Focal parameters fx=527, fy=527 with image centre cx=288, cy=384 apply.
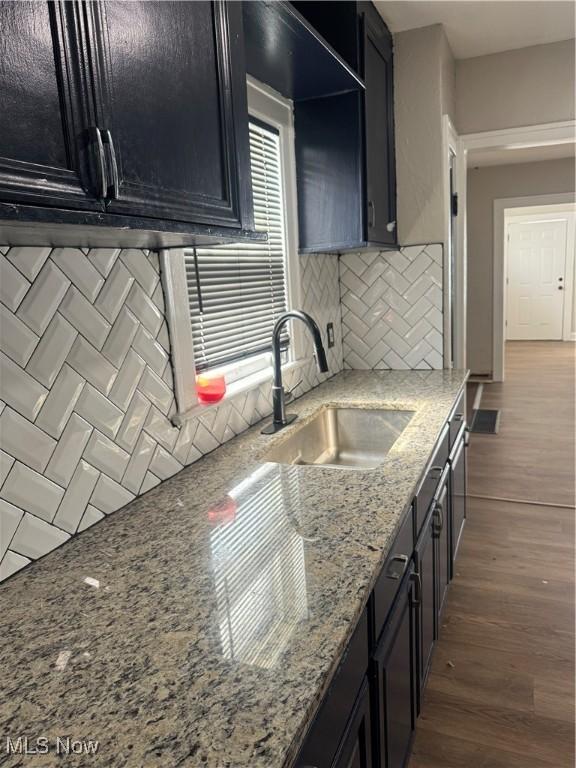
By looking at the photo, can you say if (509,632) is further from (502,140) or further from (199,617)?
(502,140)

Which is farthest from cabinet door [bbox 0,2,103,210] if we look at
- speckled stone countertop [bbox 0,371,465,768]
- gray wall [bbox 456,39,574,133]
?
gray wall [bbox 456,39,574,133]

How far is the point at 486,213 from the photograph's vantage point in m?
6.30

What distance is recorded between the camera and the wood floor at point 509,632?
165 centimetres

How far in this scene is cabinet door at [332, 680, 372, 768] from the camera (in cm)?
91

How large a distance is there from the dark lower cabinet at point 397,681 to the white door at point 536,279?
8.88 m

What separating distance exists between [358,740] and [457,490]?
1513 mm

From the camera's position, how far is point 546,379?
252 inches

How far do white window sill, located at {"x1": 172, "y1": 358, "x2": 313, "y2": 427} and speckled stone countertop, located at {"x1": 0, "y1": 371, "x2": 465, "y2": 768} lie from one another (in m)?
0.19

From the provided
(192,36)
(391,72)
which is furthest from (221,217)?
(391,72)

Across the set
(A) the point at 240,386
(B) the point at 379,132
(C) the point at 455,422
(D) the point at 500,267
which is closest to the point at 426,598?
(C) the point at 455,422

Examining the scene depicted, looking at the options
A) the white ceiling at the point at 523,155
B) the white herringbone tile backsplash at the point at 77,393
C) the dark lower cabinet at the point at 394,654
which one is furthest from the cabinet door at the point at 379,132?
the white ceiling at the point at 523,155

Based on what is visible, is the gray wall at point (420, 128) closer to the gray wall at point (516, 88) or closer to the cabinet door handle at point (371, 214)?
the gray wall at point (516, 88)

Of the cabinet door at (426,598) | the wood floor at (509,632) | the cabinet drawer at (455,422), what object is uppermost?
the cabinet drawer at (455,422)

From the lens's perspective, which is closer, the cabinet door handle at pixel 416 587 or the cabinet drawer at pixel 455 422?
the cabinet door handle at pixel 416 587
